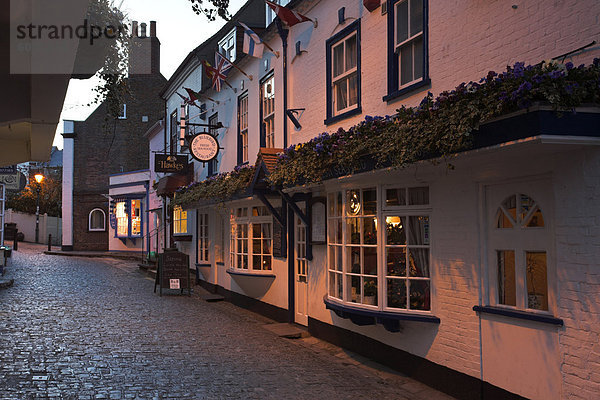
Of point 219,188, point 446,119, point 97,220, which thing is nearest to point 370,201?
point 446,119

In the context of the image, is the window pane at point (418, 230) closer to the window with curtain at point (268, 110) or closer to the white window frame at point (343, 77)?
the white window frame at point (343, 77)

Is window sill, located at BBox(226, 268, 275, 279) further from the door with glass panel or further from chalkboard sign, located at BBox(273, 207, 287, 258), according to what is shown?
the door with glass panel

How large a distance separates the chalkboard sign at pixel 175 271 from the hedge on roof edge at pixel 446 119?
8170 millimetres

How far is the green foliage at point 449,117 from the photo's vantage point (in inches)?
197

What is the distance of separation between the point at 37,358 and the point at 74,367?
0.87 meters

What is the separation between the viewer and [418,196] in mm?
7805

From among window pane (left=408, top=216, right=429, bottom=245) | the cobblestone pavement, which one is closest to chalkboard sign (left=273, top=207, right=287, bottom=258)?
the cobblestone pavement

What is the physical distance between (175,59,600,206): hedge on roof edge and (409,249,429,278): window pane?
50.8 inches

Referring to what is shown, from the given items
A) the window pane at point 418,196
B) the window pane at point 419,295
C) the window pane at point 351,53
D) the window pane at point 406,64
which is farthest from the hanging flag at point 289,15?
the window pane at point 419,295

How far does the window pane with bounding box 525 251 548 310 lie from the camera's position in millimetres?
5973

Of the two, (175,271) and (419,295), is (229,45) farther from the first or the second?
(419,295)

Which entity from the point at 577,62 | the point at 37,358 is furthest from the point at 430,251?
the point at 37,358

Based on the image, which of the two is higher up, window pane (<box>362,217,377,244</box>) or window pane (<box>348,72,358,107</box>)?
window pane (<box>348,72,358,107</box>)

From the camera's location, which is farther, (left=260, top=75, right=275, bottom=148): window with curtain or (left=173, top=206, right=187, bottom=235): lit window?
(left=173, top=206, right=187, bottom=235): lit window
